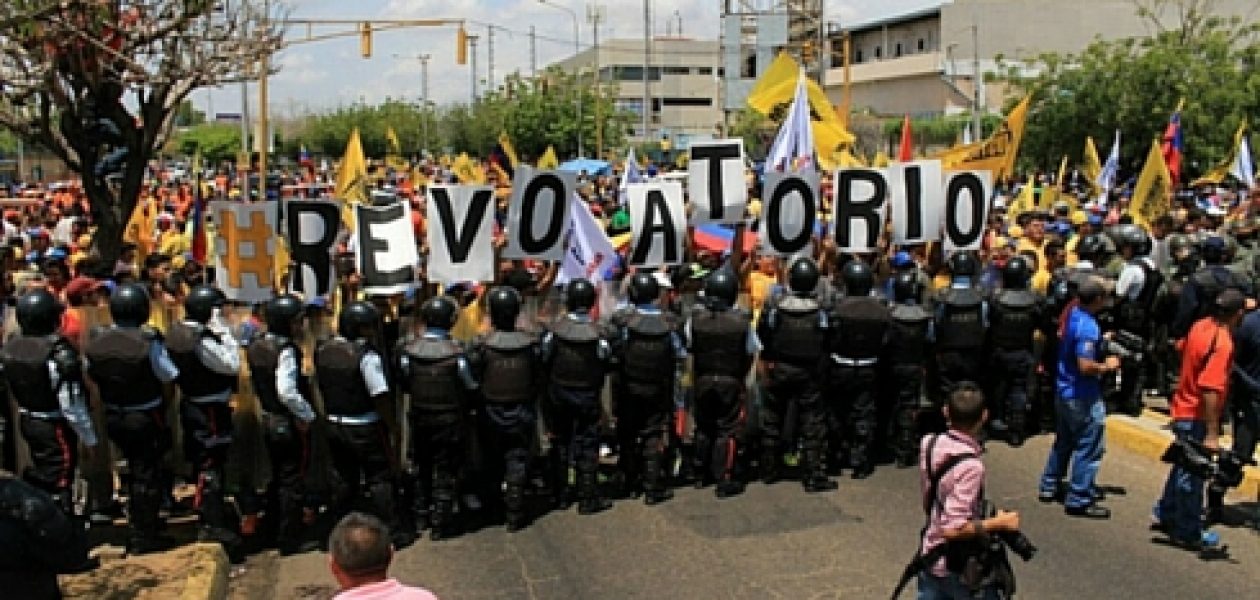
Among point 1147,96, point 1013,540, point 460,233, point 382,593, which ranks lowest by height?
point 1013,540

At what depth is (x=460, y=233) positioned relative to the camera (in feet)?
27.3

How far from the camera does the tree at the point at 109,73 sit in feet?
18.6

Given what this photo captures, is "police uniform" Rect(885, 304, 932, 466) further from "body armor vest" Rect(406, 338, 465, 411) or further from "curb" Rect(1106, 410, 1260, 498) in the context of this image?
"body armor vest" Rect(406, 338, 465, 411)

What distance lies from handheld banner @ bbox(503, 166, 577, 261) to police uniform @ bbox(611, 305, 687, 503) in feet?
2.78

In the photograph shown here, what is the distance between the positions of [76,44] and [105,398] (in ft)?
6.84

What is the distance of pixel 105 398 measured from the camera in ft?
22.9

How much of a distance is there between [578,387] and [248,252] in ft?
8.14

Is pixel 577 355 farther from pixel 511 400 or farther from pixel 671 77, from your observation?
pixel 671 77

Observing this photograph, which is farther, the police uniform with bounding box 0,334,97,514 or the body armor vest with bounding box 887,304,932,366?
the body armor vest with bounding box 887,304,932,366

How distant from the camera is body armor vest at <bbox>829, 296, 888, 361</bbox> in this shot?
8398 mm

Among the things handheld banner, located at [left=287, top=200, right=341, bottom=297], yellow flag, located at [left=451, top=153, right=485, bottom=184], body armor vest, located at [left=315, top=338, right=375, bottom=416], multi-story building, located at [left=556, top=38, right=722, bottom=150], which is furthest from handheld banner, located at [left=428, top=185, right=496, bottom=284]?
multi-story building, located at [left=556, top=38, right=722, bottom=150]

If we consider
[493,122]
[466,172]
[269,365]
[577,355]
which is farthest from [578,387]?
[493,122]

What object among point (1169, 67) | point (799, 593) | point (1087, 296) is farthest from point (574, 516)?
point (1169, 67)

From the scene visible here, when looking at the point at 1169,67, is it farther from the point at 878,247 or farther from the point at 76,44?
the point at 76,44
